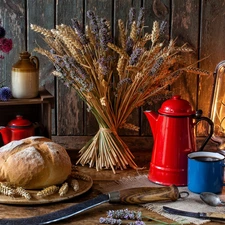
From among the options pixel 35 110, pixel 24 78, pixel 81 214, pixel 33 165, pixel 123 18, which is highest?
pixel 123 18

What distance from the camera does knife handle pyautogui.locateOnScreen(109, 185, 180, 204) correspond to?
127 centimetres

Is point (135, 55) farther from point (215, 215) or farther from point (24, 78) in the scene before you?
point (215, 215)

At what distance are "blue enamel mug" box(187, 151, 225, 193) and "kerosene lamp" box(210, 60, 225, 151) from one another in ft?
1.12

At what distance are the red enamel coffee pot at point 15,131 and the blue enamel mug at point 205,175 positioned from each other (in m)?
0.51

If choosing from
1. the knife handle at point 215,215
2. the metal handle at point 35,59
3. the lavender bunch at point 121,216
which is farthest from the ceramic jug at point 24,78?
the knife handle at point 215,215

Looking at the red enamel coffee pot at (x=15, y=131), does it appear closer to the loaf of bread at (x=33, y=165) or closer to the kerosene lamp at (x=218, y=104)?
the loaf of bread at (x=33, y=165)

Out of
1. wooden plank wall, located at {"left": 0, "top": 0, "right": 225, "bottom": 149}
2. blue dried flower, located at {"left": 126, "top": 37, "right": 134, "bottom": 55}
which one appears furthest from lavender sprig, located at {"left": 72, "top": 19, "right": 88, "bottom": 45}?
wooden plank wall, located at {"left": 0, "top": 0, "right": 225, "bottom": 149}

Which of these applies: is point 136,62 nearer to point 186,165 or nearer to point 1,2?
point 186,165

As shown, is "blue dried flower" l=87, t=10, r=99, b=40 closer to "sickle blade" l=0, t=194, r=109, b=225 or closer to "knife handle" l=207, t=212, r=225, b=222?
"sickle blade" l=0, t=194, r=109, b=225

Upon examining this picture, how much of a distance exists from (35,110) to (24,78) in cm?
16

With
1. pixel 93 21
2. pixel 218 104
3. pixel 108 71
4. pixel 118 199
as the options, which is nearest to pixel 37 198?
pixel 118 199

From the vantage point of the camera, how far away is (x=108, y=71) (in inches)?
58.2

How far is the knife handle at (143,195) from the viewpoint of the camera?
4.17ft

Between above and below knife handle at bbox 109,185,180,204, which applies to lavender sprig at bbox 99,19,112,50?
above
